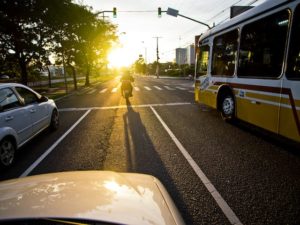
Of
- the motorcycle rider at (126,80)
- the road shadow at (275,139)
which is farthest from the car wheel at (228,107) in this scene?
the motorcycle rider at (126,80)

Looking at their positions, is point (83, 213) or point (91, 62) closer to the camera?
point (83, 213)

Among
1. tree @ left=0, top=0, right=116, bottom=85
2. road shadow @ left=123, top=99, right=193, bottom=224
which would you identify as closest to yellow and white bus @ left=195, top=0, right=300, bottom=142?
road shadow @ left=123, top=99, right=193, bottom=224

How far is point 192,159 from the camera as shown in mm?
5570

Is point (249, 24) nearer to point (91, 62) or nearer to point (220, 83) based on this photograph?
point (220, 83)

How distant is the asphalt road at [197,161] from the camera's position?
363 cm

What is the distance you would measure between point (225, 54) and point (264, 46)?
2422 millimetres

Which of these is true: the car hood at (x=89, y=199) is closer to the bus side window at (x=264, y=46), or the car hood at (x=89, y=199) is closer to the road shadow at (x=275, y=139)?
the road shadow at (x=275, y=139)

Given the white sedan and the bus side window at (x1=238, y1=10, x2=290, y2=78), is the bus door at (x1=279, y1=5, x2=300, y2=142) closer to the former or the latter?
the bus side window at (x1=238, y1=10, x2=290, y2=78)

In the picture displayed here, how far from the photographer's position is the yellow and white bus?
5.43m

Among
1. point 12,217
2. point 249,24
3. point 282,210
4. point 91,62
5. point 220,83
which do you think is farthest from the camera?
point 91,62

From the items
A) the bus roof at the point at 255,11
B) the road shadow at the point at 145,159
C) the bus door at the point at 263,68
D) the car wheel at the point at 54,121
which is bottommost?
the road shadow at the point at 145,159

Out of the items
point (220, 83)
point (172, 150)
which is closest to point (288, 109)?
point (172, 150)

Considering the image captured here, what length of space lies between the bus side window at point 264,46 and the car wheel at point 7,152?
5.82m

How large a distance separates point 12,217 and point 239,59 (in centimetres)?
728
